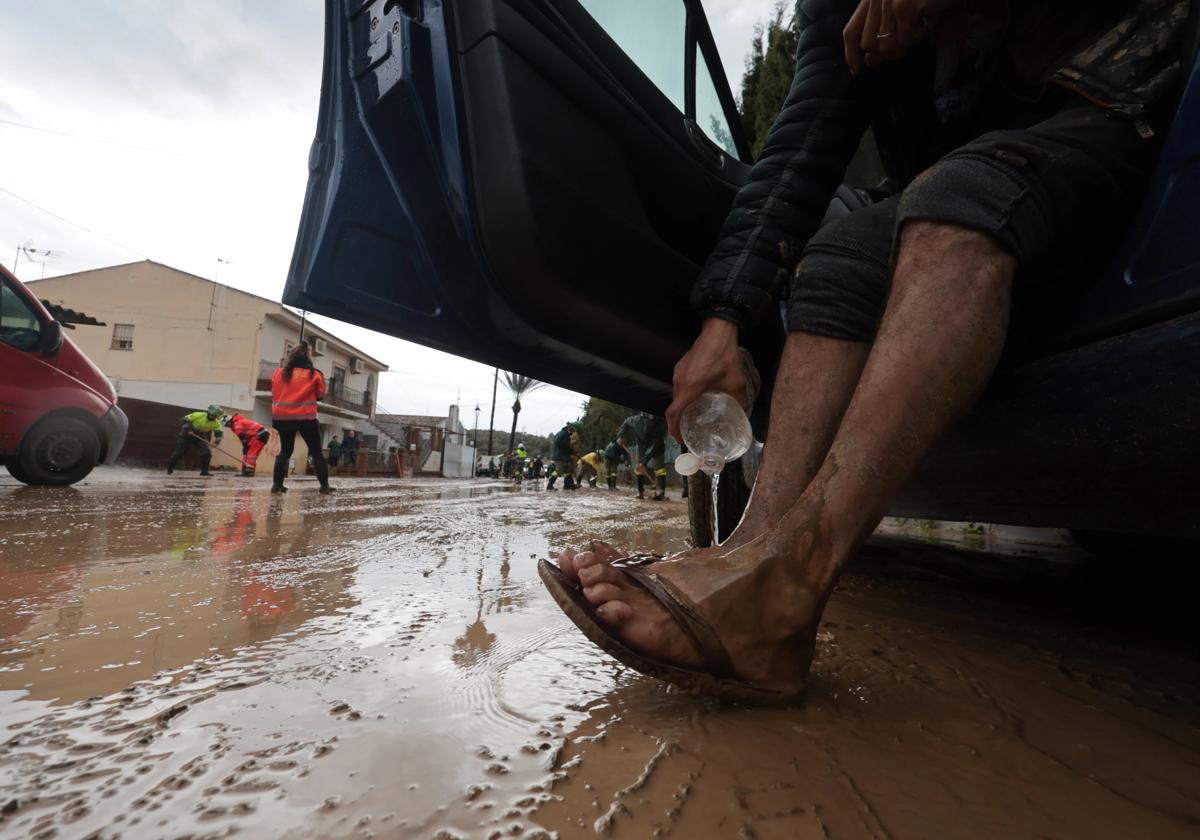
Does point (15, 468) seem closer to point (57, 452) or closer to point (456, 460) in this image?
point (57, 452)

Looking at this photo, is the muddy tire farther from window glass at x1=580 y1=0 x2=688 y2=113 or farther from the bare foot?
window glass at x1=580 y1=0 x2=688 y2=113

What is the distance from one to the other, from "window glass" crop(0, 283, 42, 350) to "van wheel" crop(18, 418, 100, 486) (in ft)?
2.33

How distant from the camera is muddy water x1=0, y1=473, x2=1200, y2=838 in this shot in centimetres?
→ 57

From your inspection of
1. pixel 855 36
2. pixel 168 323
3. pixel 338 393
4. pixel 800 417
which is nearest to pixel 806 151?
pixel 855 36

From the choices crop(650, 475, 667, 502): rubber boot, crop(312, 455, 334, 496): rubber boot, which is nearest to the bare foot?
crop(312, 455, 334, 496): rubber boot

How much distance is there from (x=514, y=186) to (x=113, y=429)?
20.4ft

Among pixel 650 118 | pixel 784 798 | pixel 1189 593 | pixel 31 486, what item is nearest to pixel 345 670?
pixel 784 798

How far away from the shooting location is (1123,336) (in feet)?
3.41

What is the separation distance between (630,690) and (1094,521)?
1.08 meters

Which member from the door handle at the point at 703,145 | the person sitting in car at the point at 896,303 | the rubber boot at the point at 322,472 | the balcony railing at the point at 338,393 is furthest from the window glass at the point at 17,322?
the balcony railing at the point at 338,393

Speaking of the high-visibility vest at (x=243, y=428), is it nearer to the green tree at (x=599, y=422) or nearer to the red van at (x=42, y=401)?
the red van at (x=42, y=401)

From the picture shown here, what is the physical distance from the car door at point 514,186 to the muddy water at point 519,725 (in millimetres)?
932

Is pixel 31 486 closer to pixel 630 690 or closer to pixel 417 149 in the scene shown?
pixel 417 149

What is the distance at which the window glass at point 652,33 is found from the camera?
1922 mm
